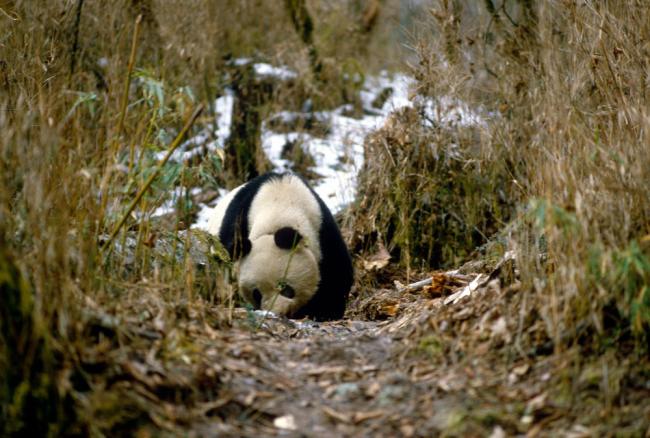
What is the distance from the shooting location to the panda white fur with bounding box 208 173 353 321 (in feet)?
16.1

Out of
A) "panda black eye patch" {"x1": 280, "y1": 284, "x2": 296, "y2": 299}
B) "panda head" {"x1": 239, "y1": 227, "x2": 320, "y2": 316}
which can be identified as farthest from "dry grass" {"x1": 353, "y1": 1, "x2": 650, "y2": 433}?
"panda black eye patch" {"x1": 280, "y1": 284, "x2": 296, "y2": 299}

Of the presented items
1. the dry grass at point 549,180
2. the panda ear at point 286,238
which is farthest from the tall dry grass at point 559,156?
the panda ear at point 286,238

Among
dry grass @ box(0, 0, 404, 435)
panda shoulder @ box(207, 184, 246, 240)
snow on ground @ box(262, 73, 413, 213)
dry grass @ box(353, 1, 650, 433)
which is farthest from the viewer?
snow on ground @ box(262, 73, 413, 213)

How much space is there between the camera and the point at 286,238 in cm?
488

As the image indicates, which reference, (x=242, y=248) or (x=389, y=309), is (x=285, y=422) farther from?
(x=389, y=309)

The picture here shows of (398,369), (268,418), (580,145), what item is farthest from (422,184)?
(268,418)

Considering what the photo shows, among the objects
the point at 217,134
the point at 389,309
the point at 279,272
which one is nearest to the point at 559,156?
the point at 389,309

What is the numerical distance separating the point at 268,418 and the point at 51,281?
0.98m

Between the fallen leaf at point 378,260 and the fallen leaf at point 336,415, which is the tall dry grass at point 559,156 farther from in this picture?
the fallen leaf at point 336,415

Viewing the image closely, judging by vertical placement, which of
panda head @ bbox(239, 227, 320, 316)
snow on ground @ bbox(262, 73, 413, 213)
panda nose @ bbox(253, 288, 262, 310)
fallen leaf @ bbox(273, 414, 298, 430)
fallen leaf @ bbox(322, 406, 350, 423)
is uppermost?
snow on ground @ bbox(262, 73, 413, 213)

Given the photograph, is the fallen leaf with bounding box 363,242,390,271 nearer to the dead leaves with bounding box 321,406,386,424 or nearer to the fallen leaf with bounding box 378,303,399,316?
the fallen leaf with bounding box 378,303,399,316

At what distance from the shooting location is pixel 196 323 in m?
3.49

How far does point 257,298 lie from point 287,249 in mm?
397

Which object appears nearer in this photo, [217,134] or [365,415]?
[365,415]
